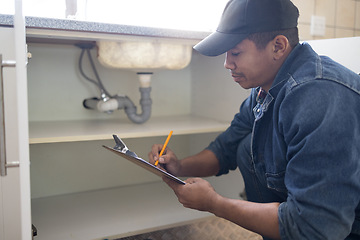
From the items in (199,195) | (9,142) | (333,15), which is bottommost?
(199,195)

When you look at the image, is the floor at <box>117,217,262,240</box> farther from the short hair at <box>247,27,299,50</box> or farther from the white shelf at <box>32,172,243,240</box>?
the short hair at <box>247,27,299,50</box>

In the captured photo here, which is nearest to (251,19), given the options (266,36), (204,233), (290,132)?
(266,36)

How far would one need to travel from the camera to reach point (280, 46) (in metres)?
0.72

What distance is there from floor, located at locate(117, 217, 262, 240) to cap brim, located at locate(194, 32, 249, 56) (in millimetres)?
631

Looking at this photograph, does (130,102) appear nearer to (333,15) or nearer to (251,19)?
(251,19)

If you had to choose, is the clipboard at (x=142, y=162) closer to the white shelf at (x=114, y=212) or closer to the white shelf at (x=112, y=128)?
the white shelf at (x=112, y=128)

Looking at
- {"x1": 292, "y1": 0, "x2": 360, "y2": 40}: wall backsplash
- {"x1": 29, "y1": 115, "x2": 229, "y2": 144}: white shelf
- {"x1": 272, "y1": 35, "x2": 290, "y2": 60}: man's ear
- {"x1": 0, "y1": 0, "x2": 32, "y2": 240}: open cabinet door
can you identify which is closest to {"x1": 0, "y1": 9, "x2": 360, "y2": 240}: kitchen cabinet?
{"x1": 29, "y1": 115, "x2": 229, "y2": 144}: white shelf

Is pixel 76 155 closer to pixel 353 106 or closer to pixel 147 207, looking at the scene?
pixel 147 207

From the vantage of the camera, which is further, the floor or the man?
the floor

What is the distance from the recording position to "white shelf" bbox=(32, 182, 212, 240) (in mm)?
1057

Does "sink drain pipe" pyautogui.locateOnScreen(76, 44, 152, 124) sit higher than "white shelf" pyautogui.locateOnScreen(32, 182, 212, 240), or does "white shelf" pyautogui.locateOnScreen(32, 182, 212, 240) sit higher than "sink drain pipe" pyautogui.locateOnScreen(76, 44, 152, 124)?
"sink drain pipe" pyautogui.locateOnScreen(76, 44, 152, 124)

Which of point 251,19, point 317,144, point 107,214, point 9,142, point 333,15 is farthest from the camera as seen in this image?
point 333,15

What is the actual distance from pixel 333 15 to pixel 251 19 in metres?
1.37

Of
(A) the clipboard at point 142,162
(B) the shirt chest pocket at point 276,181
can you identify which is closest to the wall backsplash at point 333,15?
(B) the shirt chest pocket at point 276,181
